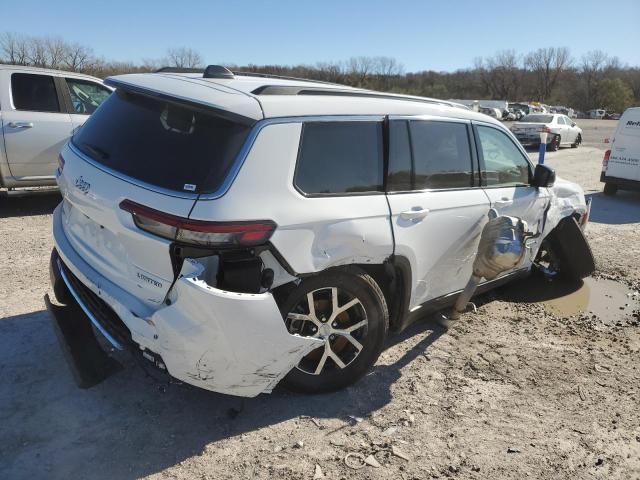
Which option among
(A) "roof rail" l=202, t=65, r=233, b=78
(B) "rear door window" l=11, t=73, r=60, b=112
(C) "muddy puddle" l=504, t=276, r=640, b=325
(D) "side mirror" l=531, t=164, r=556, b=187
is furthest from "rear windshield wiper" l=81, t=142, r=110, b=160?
(B) "rear door window" l=11, t=73, r=60, b=112

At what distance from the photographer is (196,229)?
8.11ft

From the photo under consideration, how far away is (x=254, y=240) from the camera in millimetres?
2574

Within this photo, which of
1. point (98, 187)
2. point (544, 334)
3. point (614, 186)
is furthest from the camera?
point (614, 186)

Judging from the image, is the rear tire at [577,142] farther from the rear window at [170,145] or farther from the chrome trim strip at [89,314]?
the chrome trim strip at [89,314]

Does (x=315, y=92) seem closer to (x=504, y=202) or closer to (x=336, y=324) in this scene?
(x=336, y=324)

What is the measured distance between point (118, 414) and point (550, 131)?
2398cm

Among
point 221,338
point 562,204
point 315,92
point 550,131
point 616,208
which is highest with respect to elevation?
point 550,131

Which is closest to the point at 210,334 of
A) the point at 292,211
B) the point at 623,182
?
the point at 292,211

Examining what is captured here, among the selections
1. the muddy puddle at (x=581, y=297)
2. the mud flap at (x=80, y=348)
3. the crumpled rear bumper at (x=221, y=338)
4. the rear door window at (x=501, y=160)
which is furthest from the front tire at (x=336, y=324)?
the muddy puddle at (x=581, y=297)

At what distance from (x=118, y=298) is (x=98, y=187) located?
0.60m

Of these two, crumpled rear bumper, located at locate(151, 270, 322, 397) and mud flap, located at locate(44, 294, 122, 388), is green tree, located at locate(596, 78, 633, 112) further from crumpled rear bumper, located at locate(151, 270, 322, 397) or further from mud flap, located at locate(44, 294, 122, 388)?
mud flap, located at locate(44, 294, 122, 388)

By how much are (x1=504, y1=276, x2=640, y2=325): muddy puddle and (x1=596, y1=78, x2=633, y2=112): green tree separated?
107 metres

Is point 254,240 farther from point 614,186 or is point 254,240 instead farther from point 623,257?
point 614,186

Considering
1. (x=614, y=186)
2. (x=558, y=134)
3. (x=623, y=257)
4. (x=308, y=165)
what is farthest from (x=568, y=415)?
(x=558, y=134)
